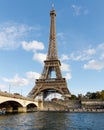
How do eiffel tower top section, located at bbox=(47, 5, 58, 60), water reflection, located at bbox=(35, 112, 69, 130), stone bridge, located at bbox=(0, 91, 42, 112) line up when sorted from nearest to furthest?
water reflection, located at bbox=(35, 112, 69, 130)
stone bridge, located at bbox=(0, 91, 42, 112)
eiffel tower top section, located at bbox=(47, 5, 58, 60)

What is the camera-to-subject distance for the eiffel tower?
12488 centimetres

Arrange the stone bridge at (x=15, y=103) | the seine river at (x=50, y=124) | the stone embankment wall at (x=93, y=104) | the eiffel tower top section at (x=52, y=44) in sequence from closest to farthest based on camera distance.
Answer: the seine river at (x=50, y=124), the stone bridge at (x=15, y=103), the stone embankment wall at (x=93, y=104), the eiffel tower top section at (x=52, y=44)

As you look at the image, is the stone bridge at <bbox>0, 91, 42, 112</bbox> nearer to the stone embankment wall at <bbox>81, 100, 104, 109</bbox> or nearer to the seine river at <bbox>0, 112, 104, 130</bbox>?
the seine river at <bbox>0, 112, 104, 130</bbox>

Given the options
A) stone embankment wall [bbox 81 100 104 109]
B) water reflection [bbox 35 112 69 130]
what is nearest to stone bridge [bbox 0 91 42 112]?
water reflection [bbox 35 112 69 130]

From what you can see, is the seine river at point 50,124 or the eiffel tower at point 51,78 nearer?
the seine river at point 50,124

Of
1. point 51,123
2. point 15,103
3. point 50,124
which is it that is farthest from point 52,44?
point 50,124

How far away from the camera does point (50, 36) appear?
5453 inches

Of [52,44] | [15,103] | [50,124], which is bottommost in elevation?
[50,124]

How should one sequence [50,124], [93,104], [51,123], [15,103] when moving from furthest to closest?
[93,104] < [15,103] < [51,123] < [50,124]

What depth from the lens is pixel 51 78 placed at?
429ft

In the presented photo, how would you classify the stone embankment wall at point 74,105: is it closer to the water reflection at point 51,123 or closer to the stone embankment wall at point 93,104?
the stone embankment wall at point 93,104

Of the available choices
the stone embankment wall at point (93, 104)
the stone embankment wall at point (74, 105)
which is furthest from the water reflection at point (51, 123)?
the stone embankment wall at point (93, 104)

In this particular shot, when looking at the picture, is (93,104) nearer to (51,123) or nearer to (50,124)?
(51,123)

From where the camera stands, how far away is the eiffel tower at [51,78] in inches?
4916
